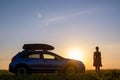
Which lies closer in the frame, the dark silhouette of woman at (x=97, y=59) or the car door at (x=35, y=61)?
the car door at (x=35, y=61)

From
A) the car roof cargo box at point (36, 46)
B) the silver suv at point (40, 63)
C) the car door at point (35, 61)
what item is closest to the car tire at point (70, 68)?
the silver suv at point (40, 63)

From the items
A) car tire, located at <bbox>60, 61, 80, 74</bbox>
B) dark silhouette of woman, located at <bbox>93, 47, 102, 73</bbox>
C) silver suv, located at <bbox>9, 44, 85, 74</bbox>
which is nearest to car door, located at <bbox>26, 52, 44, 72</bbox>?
silver suv, located at <bbox>9, 44, 85, 74</bbox>

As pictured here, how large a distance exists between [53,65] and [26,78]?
4495mm

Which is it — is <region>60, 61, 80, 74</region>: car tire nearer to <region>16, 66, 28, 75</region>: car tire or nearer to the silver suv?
the silver suv

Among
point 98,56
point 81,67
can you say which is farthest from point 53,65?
point 98,56

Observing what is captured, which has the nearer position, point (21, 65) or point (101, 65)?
point (21, 65)

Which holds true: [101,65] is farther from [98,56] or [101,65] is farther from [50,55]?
[50,55]

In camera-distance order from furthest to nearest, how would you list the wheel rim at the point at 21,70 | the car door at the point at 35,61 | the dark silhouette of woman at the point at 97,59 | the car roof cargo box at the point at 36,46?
the dark silhouette of woman at the point at 97,59
the car roof cargo box at the point at 36,46
the car door at the point at 35,61
the wheel rim at the point at 21,70

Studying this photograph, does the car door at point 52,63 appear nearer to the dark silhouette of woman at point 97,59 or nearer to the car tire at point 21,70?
the car tire at point 21,70

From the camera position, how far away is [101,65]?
24.2 m

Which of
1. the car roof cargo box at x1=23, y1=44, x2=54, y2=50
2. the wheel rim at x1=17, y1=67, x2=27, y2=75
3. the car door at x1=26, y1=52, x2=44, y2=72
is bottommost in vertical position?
the wheel rim at x1=17, y1=67, x2=27, y2=75

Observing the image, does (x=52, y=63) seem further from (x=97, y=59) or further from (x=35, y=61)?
(x=97, y=59)

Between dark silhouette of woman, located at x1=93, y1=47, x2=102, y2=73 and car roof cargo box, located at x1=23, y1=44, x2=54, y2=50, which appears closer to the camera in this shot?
car roof cargo box, located at x1=23, y1=44, x2=54, y2=50

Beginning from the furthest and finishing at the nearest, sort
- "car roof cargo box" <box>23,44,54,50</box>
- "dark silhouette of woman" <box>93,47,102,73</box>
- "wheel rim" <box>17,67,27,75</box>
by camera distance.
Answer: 1. "dark silhouette of woman" <box>93,47,102,73</box>
2. "car roof cargo box" <box>23,44,54,50</box>
3. "wheel rim" <box>17,67,27,75</box>
